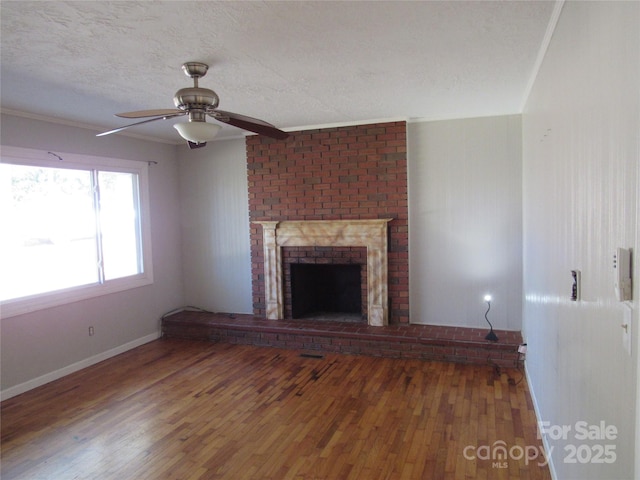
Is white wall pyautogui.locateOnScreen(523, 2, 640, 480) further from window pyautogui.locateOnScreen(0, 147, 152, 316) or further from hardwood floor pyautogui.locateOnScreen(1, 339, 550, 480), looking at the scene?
window pyautogui.locateOnScreen(0, 147, 152, 316)

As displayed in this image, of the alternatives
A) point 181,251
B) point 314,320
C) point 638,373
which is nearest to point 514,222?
point 314,320

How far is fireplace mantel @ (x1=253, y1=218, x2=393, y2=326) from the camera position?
475cm

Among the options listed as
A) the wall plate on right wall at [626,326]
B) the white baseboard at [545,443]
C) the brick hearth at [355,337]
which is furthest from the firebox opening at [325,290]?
the wall plate on right wall at [626,326]

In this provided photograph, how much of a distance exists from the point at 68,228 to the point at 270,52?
301 centimetres

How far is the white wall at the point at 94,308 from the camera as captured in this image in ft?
12.5

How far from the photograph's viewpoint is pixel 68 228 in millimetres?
4316

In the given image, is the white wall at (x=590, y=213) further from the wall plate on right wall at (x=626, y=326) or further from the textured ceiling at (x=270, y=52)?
the textured ceiling at (x=270, y=52)

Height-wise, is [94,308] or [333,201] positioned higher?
[333,201]

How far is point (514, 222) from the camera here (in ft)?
14.5

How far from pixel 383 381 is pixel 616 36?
3.19 m

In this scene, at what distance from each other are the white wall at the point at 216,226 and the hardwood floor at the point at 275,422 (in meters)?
1.38

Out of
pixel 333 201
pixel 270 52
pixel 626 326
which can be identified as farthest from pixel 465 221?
pixel 626 326

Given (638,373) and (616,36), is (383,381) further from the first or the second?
(616,36)

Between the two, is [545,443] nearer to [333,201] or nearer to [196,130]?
[196,130]
